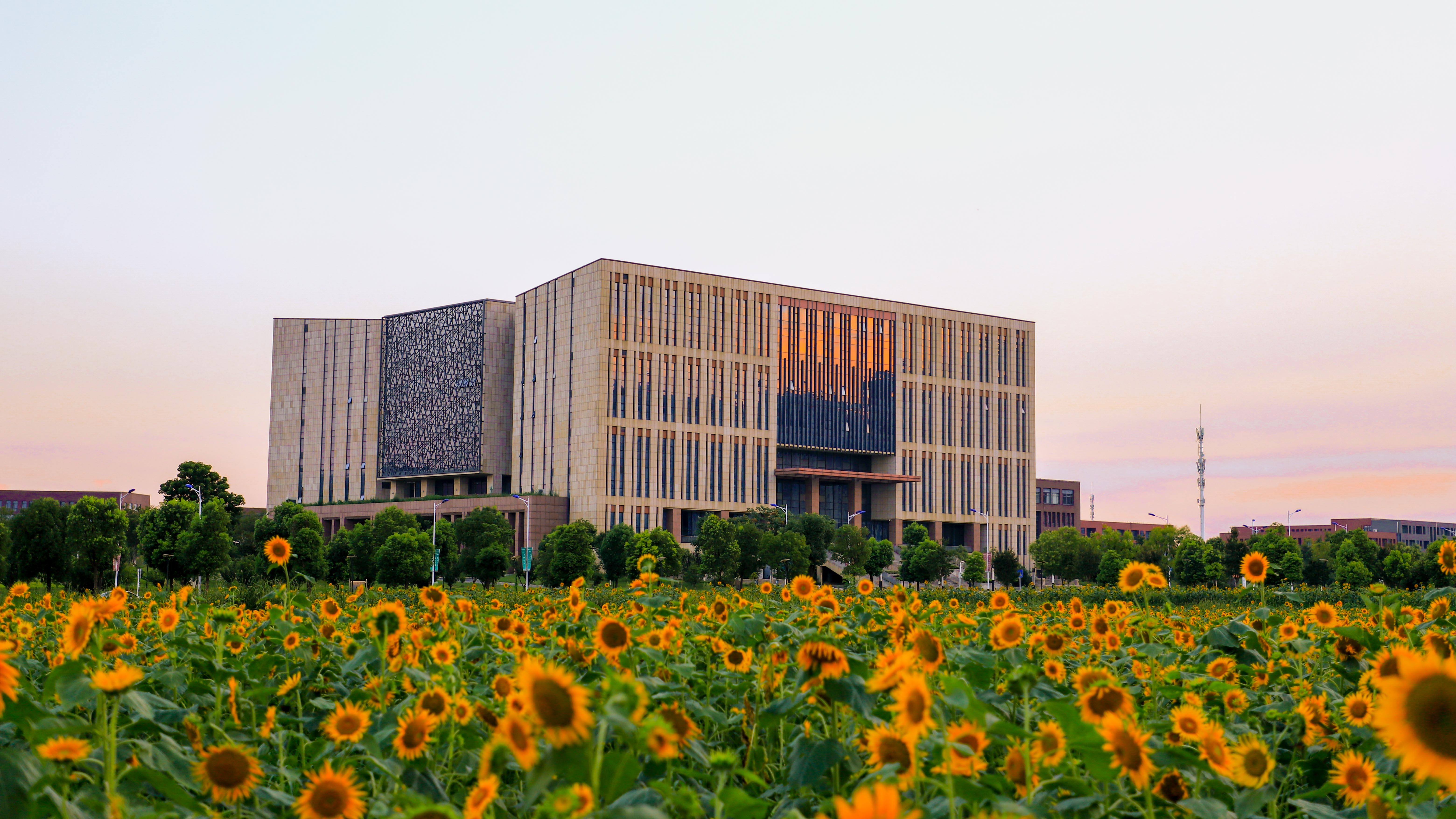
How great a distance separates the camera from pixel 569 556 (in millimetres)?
53469

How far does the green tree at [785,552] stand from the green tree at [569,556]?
908cm

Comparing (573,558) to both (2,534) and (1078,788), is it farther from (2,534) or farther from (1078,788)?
(1078,788)

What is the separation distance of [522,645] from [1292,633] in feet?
11.6

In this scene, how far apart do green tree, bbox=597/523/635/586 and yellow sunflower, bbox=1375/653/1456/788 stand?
5888cm

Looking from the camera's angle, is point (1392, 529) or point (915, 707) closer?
point (915, 707)

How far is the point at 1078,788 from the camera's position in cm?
271

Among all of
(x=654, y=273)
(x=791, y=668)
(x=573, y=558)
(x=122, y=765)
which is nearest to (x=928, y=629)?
(x=791, y=668)

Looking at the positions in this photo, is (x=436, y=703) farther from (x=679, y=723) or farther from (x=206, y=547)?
(x=206, y=547)

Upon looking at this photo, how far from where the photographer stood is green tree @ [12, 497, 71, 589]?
30750 mm

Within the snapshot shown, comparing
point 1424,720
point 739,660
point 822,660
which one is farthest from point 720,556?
point 1424,720

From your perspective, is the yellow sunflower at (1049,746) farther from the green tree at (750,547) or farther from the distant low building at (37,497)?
the distant low building at (37,497)

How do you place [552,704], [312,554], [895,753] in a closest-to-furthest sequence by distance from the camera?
[552,704] < [895,753] < [312,554]

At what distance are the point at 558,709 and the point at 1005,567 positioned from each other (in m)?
73.4

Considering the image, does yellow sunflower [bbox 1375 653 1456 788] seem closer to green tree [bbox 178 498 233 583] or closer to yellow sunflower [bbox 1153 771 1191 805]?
yellow sunflower [bbox 1153 771 1191 805]
